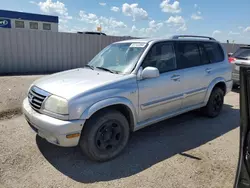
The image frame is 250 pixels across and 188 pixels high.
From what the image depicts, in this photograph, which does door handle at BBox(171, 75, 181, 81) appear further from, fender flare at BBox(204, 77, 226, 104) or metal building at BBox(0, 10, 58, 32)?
metal building at BBox(0, 10, 58, 32)

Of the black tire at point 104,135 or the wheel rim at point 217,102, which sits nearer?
the black tire at point 104,135

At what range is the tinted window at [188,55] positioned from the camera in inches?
169

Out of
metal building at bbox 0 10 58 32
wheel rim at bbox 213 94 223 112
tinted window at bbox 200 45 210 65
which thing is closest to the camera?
tinted window at bbox 200 45 210 65

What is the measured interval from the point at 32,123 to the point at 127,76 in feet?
5.27

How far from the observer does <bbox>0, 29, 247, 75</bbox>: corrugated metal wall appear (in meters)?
9.65

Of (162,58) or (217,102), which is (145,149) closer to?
(162,58)

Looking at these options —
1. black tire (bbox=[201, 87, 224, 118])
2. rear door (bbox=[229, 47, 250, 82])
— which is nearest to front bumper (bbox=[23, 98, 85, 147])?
black tire (bbox=[201, 87, 224, 118])

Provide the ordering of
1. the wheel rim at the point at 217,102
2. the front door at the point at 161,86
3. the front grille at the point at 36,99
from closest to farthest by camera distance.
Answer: the front grille at the point at 36,99 → the front door at the point at 161,86 → the wheel rim at the point at 217,102

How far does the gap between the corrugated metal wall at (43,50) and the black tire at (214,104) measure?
8.12 meters

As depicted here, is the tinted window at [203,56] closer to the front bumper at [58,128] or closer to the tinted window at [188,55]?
the tinted window at [188,55]

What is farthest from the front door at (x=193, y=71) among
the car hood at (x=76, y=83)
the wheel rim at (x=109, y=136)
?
the wheel rim at (x=109, y=136)

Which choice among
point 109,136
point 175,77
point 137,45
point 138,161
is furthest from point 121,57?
point 138,161

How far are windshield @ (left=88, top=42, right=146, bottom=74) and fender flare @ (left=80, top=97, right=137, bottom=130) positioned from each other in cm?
→ 54

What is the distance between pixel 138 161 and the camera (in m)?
3.34
